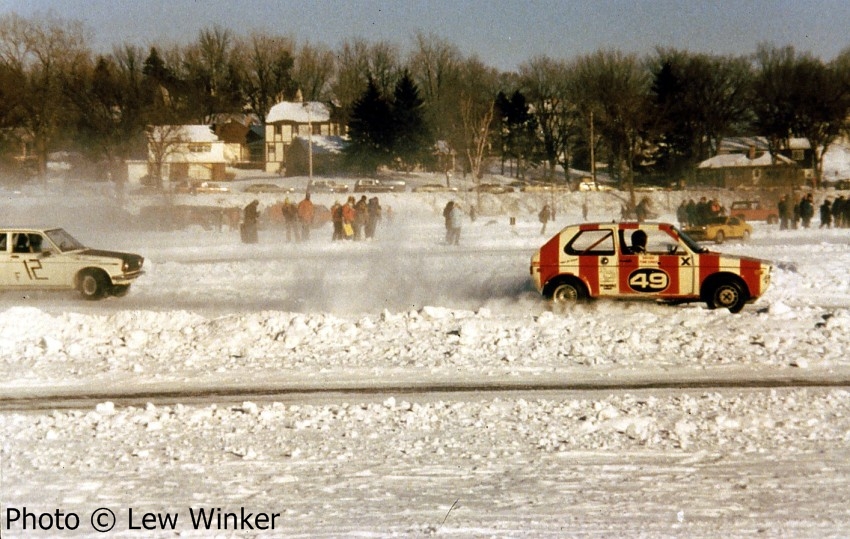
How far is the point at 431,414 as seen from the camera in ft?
30.4

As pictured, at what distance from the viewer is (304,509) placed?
258 inches

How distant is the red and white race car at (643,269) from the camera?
15.4 metres

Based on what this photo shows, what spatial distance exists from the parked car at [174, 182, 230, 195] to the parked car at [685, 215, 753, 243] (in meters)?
36.6

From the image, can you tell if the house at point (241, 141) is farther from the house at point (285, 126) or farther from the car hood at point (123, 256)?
the car hood at point (123, 256)

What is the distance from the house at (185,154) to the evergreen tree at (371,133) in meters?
14.0

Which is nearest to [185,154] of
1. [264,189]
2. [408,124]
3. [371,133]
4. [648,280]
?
[371,133]

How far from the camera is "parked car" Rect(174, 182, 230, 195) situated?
61184mm

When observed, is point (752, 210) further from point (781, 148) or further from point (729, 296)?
point (781, 148)

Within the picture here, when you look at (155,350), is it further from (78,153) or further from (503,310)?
(78,153)

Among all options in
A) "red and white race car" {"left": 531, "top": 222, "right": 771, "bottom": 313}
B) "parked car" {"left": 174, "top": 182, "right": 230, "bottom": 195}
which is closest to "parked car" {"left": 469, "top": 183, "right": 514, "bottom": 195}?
"parked car" {"left": 174, "top": 182, "right": 230, "bottom": 195}

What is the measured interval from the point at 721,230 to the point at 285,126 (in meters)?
68.9

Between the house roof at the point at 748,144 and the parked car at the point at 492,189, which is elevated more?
the house roof at the point at 748,144

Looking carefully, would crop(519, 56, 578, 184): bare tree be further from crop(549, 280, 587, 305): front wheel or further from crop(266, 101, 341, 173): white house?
crop(549, 280, 587, 305): front wheel

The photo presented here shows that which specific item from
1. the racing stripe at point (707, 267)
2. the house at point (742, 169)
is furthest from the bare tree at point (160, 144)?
the racing stripe at point (707, 267)
